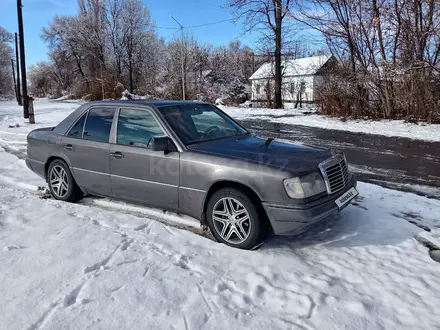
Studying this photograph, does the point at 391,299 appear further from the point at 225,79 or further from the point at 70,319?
the point at 225,79

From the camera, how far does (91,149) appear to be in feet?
16.2

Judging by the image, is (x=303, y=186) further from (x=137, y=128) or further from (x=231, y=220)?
(x=137, y=128)

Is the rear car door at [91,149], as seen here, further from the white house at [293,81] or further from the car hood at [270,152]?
the white house at [293,81]

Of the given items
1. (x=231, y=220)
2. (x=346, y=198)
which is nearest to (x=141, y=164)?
(x=231, y=220)

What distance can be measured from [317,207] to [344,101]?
16103 mm

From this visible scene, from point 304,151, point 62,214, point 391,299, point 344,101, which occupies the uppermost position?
point 344,101

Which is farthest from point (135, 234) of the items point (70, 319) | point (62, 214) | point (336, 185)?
point (336, 185)

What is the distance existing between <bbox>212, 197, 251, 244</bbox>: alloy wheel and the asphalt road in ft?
12.2

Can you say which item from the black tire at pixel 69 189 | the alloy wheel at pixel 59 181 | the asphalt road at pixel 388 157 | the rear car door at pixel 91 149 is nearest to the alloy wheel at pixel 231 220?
the rear car door at pixel 91 149

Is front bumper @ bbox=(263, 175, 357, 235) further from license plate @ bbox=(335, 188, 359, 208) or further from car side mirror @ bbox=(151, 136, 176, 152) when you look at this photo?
car side mirror @ bbox=(151, 136, 176, 152)

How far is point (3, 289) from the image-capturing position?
289 cm

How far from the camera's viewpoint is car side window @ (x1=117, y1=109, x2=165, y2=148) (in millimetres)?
4438

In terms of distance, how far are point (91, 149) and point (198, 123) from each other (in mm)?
1501

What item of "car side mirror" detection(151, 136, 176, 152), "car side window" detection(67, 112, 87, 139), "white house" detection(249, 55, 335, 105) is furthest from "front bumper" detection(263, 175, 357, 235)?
"white house" detection(249, 55, 335, 105)
